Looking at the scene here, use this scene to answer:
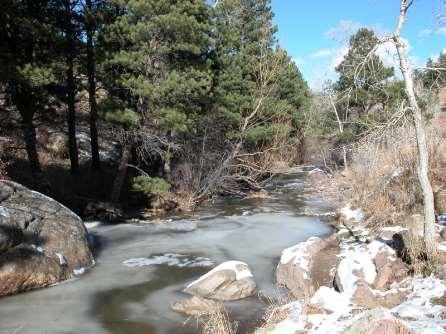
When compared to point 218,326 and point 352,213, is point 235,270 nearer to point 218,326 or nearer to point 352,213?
point 218,326

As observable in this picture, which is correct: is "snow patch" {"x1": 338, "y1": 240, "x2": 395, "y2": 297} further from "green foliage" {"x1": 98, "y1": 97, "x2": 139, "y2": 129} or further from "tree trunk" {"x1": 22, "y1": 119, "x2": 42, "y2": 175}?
"tree trunk" {"x1": 22, "y1": 119, "x2": 42, "y2": 175}

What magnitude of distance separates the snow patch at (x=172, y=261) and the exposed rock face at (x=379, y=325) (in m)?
7.24

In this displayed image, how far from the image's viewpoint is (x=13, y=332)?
8102 millimetres

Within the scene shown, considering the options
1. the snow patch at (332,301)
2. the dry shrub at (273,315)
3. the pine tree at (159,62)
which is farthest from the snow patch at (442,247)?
the pine tree at (159,62)

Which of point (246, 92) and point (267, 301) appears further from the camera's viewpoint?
point (246, 92)

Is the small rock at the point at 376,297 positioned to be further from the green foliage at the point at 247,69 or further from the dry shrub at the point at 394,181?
the green foliage at the point at 247,69

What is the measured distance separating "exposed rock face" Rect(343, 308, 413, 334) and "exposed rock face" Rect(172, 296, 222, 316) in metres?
3.90

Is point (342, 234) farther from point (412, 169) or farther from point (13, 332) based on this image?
point (13, 332)

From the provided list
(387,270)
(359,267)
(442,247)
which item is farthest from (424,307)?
(442,247)

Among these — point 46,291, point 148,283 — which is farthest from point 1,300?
point 148,283

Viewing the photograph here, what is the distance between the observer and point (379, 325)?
5156 mm

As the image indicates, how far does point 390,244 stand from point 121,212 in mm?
10776

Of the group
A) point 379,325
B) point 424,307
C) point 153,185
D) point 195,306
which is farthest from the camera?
point 153,185

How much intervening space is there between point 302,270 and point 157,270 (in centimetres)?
362
